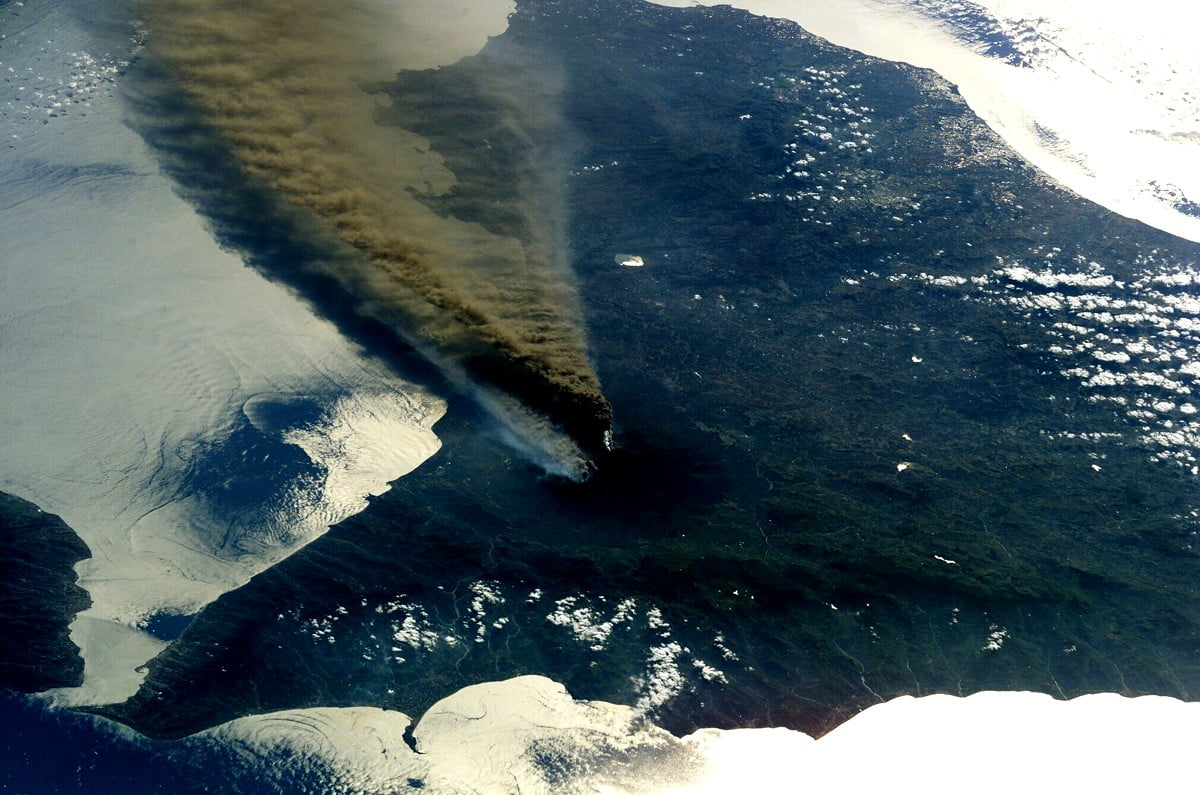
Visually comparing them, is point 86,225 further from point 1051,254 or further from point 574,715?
point 1051,254

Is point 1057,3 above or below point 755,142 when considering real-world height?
above

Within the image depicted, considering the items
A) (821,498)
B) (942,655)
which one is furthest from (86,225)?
(942,655)

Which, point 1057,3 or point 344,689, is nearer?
point 344,689

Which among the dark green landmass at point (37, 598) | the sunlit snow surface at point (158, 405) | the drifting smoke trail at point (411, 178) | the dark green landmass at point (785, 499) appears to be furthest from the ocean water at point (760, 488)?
the dark green landmass at point (37, 598)

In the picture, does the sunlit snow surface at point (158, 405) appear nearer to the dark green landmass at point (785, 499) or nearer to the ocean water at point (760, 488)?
the ocean water at point (760, 488)

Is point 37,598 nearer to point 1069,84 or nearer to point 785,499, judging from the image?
point 785,499

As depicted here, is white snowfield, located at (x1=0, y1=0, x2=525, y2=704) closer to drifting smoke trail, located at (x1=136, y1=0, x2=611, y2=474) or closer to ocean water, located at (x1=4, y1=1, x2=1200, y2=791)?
ocean water, located at (x1=4, y1=1, x2=1200, y2=791)
